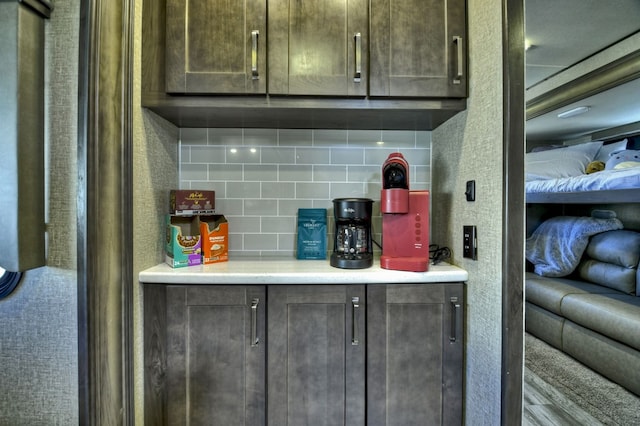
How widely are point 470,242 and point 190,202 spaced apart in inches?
50.8

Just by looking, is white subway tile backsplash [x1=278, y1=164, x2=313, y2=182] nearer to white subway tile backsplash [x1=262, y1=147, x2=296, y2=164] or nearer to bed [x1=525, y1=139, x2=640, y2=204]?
white subway tile backsplash [x1=262, y1=147, x2=296, y2=164]

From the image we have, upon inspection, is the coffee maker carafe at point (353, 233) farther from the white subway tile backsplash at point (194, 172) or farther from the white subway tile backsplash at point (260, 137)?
the white subway tile backsplash at point (194, 172)

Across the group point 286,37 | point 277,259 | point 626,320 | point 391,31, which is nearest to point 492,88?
point 391,31

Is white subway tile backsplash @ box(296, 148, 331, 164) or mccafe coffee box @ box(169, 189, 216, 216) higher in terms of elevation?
white subway tile backsplash @ box(296, 148, 331, 164)

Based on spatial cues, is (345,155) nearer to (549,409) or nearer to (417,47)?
(417,47)

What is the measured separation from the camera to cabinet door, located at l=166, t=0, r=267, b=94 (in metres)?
1.16

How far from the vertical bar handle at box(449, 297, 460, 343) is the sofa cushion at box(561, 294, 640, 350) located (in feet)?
4.78

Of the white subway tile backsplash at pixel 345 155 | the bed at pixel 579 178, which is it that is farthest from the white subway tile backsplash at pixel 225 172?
the bed at pixel 579 178

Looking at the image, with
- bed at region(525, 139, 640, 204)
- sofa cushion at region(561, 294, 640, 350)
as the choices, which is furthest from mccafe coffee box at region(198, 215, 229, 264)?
bed at region(525, 139, 640, 204)

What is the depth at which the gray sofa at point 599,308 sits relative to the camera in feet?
5.69

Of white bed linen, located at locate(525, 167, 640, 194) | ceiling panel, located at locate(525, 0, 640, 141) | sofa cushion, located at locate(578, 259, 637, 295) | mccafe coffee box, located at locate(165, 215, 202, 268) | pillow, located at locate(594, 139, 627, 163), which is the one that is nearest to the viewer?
mccafe coffee box, located at locate(165, 215, 202, 268)

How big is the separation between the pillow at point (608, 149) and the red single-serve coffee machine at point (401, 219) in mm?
2913

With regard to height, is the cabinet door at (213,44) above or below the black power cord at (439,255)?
above

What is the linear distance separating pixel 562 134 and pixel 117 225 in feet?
15.5
